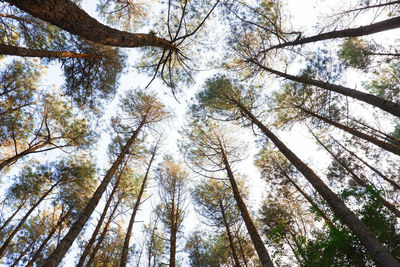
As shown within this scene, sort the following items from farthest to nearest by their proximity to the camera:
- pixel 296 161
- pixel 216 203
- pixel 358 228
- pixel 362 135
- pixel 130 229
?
pixel 216 203, pixel 130 229, pixel 362 135, pixel 296 161, pixel 358 228

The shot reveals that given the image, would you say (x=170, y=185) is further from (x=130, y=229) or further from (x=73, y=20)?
(x=73, y=20)

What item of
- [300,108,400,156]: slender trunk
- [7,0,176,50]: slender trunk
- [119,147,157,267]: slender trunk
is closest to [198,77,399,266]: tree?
[300,108,400,156]: slender trunk

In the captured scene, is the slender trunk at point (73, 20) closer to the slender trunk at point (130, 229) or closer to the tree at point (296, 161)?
the tree at point (296, 161)

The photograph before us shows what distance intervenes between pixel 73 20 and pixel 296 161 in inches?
218

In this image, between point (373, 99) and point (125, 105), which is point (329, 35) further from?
point (125, 105)

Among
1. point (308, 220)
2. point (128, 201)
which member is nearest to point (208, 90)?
point (128, 201)

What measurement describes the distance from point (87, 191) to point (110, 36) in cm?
1157

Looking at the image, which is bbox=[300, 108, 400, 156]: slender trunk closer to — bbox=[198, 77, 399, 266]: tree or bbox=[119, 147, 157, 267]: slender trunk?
bbox=[198, 77, 399, 266]: tree

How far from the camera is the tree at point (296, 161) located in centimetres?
288

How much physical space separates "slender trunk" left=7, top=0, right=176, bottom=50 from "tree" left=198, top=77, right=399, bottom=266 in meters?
5.00

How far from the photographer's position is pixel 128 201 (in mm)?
11414

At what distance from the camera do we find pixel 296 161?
4875mm

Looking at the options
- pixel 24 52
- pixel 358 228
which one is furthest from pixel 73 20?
pixel 358 228

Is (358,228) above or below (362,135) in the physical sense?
below
